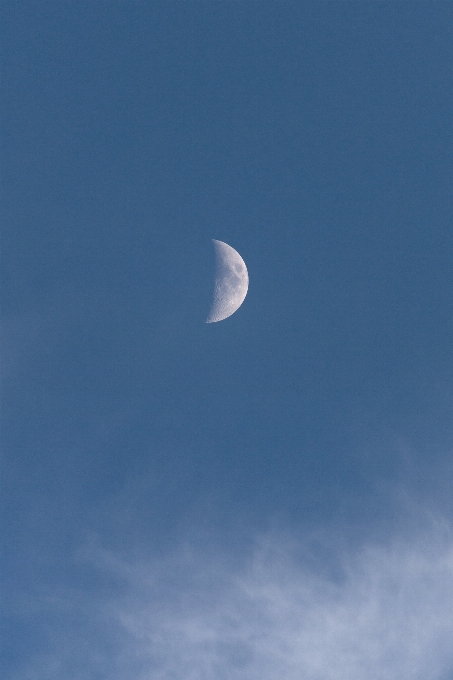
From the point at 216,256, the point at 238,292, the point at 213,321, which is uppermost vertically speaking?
the point at 216,256

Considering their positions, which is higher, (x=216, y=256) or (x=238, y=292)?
(x=216, y=256)

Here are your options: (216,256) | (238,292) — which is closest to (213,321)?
(238,292)

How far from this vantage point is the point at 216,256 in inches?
2837

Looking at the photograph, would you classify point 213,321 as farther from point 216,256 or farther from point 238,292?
point 216,256

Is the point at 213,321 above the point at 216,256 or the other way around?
the other way around

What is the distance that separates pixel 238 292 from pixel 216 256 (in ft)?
24.1

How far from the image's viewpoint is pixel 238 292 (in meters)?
72.4

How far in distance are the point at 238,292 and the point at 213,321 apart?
7008 millimetres

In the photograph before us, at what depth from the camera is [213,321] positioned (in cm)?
7044

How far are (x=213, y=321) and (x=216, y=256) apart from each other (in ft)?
37.8
